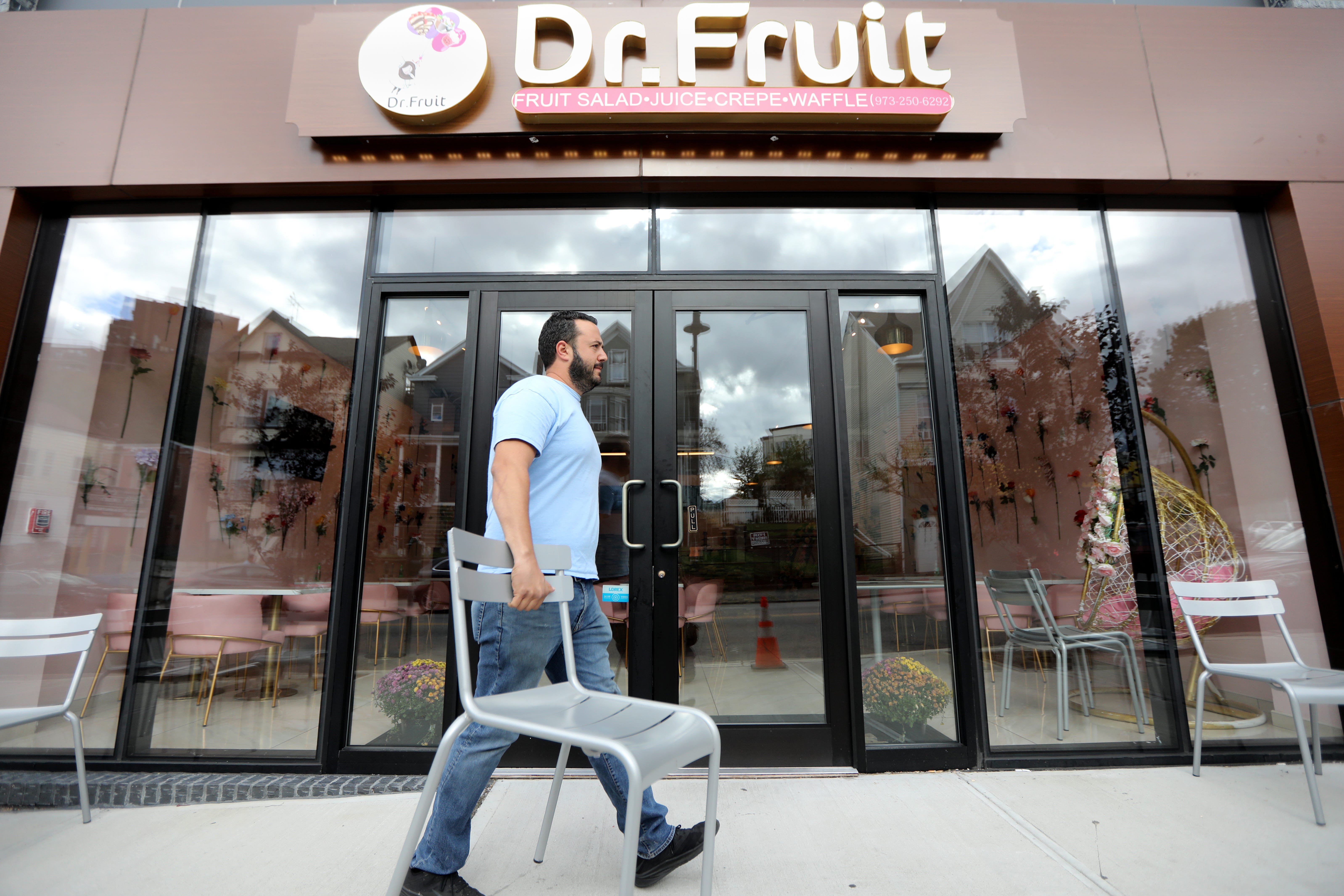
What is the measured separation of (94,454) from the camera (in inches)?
123

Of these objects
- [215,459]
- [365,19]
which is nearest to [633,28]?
[365,19]

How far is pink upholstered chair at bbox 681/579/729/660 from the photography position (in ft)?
9.72

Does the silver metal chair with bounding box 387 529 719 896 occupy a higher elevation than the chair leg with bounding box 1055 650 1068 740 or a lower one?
higher

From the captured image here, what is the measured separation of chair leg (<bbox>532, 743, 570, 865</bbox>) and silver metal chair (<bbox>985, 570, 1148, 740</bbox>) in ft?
7.36

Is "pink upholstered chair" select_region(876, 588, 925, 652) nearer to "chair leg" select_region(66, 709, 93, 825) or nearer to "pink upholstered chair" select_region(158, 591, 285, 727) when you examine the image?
"pink upholstered chair" select_region(158, 591, 285, 727)

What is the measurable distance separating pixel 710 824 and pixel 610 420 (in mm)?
1974

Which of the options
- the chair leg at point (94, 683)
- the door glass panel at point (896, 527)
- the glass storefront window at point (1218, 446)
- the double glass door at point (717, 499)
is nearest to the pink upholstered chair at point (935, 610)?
the door glass panel at point (896, 527)

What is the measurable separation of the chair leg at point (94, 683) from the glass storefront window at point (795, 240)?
3.39 m

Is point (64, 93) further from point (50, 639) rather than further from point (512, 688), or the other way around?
point (512, 688)

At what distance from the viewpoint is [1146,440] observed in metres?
3.17

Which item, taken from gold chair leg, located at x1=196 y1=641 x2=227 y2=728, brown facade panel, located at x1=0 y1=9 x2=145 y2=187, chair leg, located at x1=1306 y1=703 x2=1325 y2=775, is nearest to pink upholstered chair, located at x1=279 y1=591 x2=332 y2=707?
gold chair leg, located at x1=196 y1=641 x2=227 y2=728

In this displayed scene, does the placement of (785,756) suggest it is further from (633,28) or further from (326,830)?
(633,28)

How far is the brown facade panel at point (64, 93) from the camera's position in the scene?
3.15m

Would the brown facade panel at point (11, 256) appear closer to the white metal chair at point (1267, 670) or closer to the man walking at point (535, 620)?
the man walking at point (535, 620)
